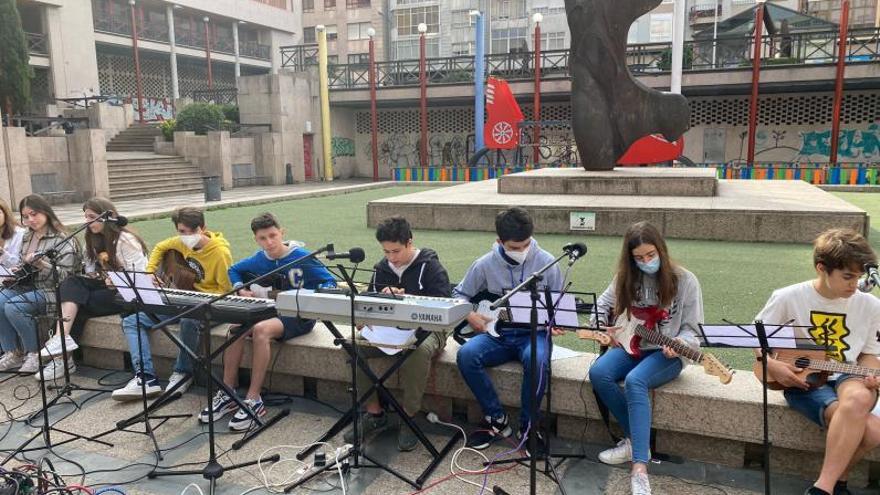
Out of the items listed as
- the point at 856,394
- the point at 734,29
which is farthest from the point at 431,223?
the point at 734,29

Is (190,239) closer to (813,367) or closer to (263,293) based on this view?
(263,293)

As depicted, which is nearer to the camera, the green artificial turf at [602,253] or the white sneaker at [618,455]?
the white sneaker at [618,455]

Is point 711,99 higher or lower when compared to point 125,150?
higher

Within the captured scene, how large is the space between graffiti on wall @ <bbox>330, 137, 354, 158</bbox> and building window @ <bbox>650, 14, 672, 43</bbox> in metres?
22.8

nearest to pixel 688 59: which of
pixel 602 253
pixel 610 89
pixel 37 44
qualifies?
pixel 610 89

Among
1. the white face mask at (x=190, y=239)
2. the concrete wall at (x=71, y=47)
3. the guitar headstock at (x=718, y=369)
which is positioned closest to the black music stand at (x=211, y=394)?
the white face mask at (x=190, y=239)

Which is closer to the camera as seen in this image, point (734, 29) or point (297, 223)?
point (297, 223)

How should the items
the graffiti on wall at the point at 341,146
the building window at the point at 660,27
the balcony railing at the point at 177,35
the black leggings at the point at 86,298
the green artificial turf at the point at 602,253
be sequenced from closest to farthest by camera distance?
the black leggings at the point at 86,298 → the green artificial turf at the point at 602,253 → the graffiti on wall at the point at 341,146 → the balcony railing at the point at 177,35 → the building window at the point at 660,27

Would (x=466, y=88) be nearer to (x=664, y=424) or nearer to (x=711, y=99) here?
(x=711, y=99)

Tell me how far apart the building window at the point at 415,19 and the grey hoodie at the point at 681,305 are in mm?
43868

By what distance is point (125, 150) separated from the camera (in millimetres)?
22828

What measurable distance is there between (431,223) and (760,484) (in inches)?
285

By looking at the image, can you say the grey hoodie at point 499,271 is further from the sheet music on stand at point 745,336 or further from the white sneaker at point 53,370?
the white sneaker at point 53,370

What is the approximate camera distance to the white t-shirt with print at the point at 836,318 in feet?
9.95
